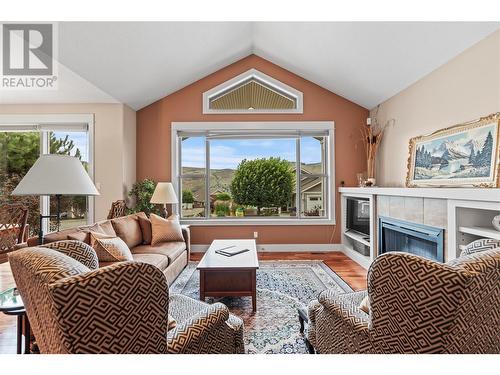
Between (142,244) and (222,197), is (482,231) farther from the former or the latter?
(222,197)

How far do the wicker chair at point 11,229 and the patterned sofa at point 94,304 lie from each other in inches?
102

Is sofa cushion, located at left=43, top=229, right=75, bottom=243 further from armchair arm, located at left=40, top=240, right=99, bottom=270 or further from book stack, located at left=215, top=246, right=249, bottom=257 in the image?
book stack, located at left=215, top=246, right=249, bottom=257

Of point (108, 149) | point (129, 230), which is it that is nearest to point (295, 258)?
point (129, 230)

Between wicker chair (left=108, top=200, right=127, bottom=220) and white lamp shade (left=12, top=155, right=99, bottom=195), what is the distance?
278 centimetres

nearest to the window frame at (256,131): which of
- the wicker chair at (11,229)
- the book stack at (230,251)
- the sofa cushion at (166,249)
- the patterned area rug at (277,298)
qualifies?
the patterned area rug at (277,298)

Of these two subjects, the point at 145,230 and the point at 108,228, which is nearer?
the point at 108,228

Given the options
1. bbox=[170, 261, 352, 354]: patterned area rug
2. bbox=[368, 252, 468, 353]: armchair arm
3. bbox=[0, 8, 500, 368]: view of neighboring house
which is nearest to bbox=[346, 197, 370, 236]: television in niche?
bbox=[0, 8, 500, 368]: view of neighboring house

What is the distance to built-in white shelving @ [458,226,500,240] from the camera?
7.30ft

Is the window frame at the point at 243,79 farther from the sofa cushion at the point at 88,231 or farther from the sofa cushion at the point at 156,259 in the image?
the sofa cushion at the point at 156,259

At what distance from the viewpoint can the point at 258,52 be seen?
5.23 metres

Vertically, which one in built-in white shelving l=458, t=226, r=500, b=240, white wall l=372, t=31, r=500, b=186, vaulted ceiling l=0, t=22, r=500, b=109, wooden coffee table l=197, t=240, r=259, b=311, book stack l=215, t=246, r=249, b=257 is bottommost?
wooden coffee table l=197, t=240, r=259, b=311

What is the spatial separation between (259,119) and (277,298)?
3.26 meters

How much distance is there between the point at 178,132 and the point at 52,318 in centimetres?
465

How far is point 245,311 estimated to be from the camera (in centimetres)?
278
